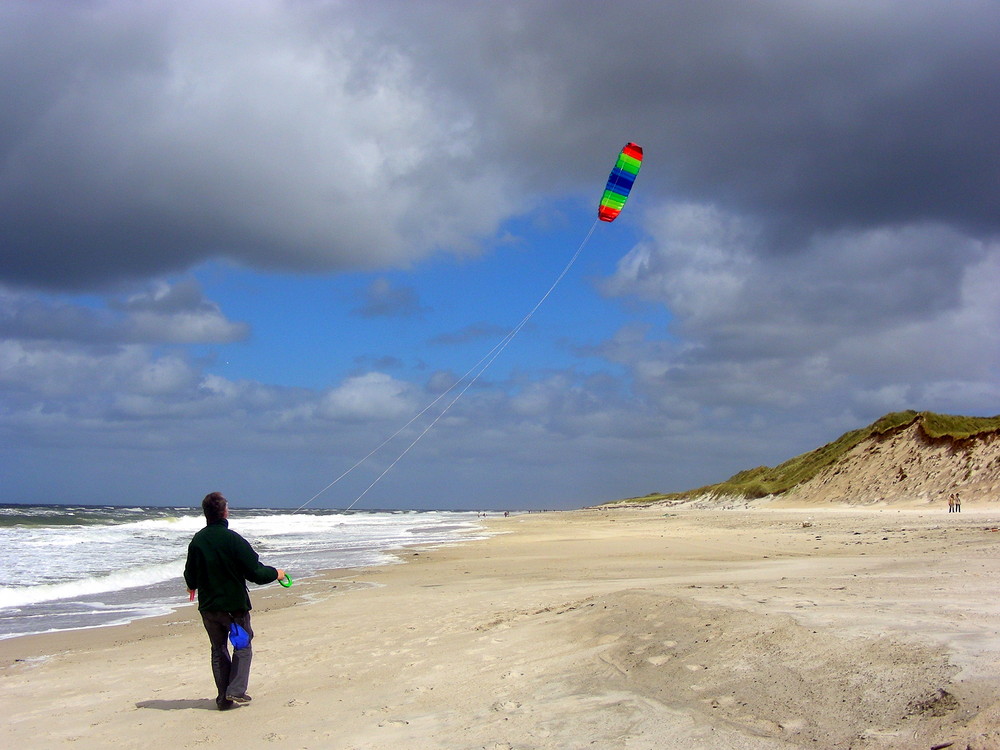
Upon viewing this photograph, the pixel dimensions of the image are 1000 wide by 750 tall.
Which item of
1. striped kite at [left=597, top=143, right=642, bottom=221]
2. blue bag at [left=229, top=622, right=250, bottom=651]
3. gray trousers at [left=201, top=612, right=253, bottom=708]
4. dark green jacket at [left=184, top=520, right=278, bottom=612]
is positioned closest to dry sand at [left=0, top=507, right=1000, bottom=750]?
gray trousers at [left=201, top=612, right=253, bottom=708]

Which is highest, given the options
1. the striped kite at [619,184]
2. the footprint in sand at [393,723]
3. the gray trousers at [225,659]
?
the striped kite at [619,184]

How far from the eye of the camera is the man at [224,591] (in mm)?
5676

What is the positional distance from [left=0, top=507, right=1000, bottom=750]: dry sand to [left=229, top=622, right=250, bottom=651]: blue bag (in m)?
0.45

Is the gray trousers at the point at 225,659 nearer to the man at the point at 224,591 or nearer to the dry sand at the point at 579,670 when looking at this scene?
the man at the point at 224,591

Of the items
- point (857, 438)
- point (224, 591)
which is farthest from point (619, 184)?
point (857, 438)

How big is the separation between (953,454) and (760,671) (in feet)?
109

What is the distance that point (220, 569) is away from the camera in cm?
574

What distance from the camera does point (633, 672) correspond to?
527 centimetres

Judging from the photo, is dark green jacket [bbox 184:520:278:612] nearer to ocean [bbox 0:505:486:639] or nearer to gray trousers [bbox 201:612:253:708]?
gray trousers [bbox 201:612:253:708]

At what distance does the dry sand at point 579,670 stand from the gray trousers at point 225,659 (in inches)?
7.4

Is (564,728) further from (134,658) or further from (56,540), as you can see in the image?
(56,540)

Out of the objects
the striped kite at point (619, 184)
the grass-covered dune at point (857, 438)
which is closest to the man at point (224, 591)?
the striped kite at point (619, 184)

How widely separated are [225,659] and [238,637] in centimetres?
18

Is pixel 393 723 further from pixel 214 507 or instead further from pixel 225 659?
pixel 214 507
